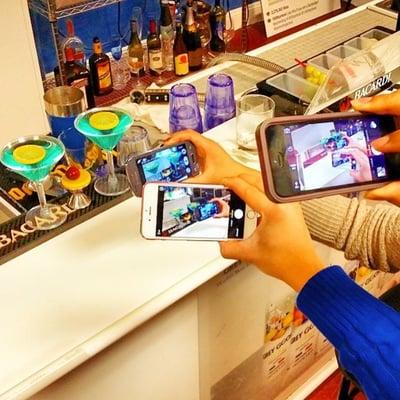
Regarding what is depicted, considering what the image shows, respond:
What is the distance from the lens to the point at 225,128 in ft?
4.70

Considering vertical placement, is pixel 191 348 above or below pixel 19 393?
below

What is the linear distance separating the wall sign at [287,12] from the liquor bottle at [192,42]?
424mm

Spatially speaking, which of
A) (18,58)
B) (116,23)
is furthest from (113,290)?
(116,23)

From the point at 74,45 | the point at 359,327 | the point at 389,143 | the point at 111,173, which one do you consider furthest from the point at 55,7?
the point at 359,327

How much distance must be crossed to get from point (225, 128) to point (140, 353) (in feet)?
1.75

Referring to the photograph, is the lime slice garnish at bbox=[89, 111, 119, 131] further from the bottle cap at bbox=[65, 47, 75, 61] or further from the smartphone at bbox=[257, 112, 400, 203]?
the bottle cap at bbox=[65, 47, 75, 61]

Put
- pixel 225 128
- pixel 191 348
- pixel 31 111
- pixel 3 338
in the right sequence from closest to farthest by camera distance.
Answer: pixel 3 338 < pixel 191 348 < pixel 225 128 < pixel 31 111

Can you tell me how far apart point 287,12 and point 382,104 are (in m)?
2.44

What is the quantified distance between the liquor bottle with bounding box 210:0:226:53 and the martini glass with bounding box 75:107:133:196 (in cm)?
192

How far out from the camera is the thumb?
91 centimetres

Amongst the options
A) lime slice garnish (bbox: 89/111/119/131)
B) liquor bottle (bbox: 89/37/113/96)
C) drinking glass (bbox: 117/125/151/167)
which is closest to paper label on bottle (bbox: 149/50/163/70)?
liquor bottle (bbox: 89/37/113/96)

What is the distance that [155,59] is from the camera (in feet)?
9.34

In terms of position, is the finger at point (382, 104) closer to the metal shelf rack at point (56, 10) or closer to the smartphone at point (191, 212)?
the smartphone at point (191, 212)

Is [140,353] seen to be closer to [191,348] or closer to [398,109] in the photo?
[191,348]
